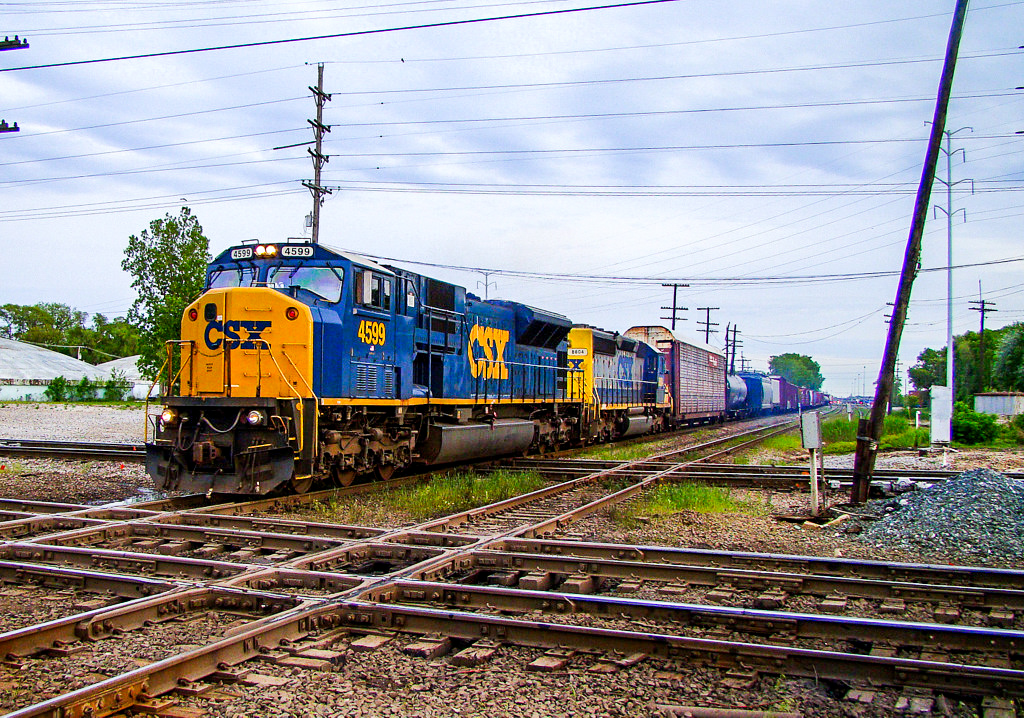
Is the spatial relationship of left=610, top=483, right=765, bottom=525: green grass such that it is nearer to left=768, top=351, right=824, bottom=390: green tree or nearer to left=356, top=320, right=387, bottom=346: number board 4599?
left=356, top=320, right=387, bottom=346: number board 4599

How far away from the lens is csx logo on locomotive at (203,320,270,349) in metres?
10.1

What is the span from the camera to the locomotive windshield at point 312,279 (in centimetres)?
1070

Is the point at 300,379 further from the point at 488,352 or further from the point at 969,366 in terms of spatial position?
the point at 969,366

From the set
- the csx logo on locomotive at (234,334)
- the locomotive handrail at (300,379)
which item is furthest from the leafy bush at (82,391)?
the locomotive handrail at (300,379)

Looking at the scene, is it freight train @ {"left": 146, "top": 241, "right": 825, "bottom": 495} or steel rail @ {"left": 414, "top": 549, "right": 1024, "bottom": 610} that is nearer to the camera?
steel rail @ {"left": 414, "top": 549, "right": 1024, "bottom": 610}

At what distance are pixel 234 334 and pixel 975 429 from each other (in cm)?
2322

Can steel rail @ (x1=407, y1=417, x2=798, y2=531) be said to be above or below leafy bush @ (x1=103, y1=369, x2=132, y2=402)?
below

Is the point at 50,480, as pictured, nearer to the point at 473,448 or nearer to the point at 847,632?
the point at 473,448

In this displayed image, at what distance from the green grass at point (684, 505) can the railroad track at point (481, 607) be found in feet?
8.77

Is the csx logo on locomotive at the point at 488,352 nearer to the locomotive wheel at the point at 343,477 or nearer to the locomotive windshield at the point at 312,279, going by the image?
the locomotive wheel at the point at 343,477

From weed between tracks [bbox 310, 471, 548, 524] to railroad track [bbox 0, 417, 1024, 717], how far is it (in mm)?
1524

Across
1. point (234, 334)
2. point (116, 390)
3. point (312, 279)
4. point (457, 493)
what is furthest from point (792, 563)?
point (116, 390)

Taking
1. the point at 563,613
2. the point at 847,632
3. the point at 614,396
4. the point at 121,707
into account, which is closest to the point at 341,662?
the point at 121,707

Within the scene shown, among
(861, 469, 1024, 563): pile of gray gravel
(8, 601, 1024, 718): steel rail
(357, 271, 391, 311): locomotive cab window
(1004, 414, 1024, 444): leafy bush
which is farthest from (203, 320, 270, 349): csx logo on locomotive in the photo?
(1004, 414, 1024, 444): leafy bush
